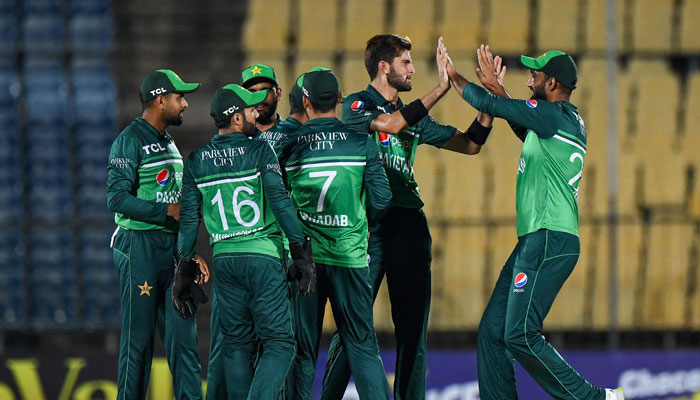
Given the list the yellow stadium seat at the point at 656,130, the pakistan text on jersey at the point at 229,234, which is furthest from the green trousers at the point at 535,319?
the yellow stadium seat at the point at 656,130

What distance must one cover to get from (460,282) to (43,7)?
5.03 meters

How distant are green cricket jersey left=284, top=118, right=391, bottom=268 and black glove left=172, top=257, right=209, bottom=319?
673 millimetres

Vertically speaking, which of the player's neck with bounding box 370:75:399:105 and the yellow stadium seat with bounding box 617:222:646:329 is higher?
the player's neck with bounding box 370:75:399:105

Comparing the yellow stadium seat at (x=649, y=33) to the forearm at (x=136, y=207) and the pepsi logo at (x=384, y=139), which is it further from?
the forearm at (x=136, y=207)

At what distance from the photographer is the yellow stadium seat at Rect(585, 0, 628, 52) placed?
1082 centimetres

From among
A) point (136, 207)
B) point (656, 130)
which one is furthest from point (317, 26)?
point (136, 207)

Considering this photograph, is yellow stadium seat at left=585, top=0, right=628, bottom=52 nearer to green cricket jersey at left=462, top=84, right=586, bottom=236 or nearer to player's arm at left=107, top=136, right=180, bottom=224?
green cricket jersey at left=462, top=84, right=586, bottom=236

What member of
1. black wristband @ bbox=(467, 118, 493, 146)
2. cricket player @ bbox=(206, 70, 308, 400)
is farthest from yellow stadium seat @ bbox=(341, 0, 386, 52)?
black wristband @ bbox=(467, 118, 493, 146)

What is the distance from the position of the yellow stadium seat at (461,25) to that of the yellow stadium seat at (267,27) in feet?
5.19

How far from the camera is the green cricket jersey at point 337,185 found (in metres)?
5.81

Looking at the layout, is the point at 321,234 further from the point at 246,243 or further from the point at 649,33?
the point at 649,33

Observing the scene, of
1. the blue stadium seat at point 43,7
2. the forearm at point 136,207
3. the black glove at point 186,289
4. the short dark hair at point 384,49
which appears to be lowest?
the black glove at point 186,289

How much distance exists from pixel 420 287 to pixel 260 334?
42.5 inches

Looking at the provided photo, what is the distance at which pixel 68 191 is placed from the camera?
1068cm
